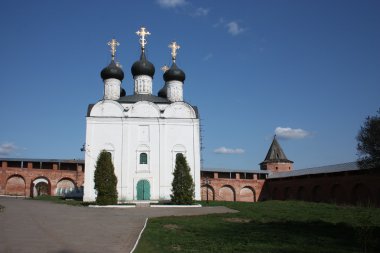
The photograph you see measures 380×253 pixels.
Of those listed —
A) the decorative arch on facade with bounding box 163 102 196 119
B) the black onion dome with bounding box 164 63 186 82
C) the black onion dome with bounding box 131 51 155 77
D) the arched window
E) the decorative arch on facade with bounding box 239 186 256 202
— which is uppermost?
the black onion dome with bounding box 131 51 155 77

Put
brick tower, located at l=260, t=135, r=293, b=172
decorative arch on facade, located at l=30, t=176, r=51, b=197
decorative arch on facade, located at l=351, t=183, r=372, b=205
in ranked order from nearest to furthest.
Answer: decorative arch on facade, located at l=351, t=183, r=372, b=205 → decorative arch on facade, located at l=30, t=176, r=51, b=197 → brick tower, located at l=260, t=135, r=293, b=172

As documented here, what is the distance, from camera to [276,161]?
45.0m

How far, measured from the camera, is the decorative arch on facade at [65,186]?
34.8 m

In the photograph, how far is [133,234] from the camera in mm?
10320

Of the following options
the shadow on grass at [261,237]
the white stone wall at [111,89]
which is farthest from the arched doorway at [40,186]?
the shadow on grass at [261,237]

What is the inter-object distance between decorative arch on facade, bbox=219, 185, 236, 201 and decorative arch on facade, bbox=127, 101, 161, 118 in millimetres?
13247

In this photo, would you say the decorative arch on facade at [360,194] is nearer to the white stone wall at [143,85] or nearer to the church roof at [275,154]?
the white stone wall at [143,85]

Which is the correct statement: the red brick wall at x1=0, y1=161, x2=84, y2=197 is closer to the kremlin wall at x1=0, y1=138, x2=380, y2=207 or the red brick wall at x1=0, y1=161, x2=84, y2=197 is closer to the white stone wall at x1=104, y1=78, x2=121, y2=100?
the kremlin wall at x1=0, y1=138, x2=380, y2=207

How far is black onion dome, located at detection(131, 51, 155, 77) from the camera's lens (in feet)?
104

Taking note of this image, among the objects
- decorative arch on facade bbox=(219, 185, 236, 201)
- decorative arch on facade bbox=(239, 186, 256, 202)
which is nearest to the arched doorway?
decorative arch on facade bbox=(219, 185, 236, 201)

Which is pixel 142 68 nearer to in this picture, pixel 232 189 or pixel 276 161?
pixel 232 189

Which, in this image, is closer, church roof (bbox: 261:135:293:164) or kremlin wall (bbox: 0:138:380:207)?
kremlin wall (bbox: 0:138:380:207)

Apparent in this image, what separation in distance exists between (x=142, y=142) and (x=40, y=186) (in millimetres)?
13964

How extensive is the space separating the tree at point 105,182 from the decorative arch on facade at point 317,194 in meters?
16.5
